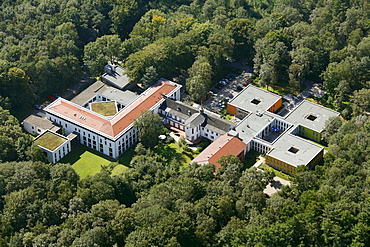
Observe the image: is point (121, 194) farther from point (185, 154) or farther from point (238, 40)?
point (238, 40)

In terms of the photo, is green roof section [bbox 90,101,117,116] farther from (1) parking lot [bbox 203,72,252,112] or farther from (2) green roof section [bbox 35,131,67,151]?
(1) parking lot [bbox 203,72,252,112]

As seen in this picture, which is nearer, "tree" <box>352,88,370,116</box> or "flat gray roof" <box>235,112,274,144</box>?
"flat gray roof" <box>235,112,274,144</box>

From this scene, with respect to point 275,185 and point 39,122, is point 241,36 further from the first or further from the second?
point 39,122

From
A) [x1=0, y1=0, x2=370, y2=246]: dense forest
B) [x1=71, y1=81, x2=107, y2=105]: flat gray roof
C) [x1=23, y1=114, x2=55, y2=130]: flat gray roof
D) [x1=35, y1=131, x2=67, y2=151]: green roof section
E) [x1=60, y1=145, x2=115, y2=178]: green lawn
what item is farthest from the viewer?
[x1=71, y1=81, x2=107, y2=105]: flat gray roof

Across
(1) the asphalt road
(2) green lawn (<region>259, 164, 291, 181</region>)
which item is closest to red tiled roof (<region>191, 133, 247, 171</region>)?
(2) green lawn (<region>259, 164, 291, 181</region>)

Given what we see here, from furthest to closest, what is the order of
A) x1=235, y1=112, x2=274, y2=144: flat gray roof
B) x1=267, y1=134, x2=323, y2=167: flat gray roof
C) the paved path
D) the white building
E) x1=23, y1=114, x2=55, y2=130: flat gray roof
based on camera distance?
1. x1=23, y1=114, x2=55, y2=130: flat gray roof
2. x1=235, y1=112, x2=274, y2=144: flat gray roof
3. the white building
4. x1=267, y1=134, x2=323, y2=167: flat gray roof
5. the paved path

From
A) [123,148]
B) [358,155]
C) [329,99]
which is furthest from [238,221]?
[329,99]
